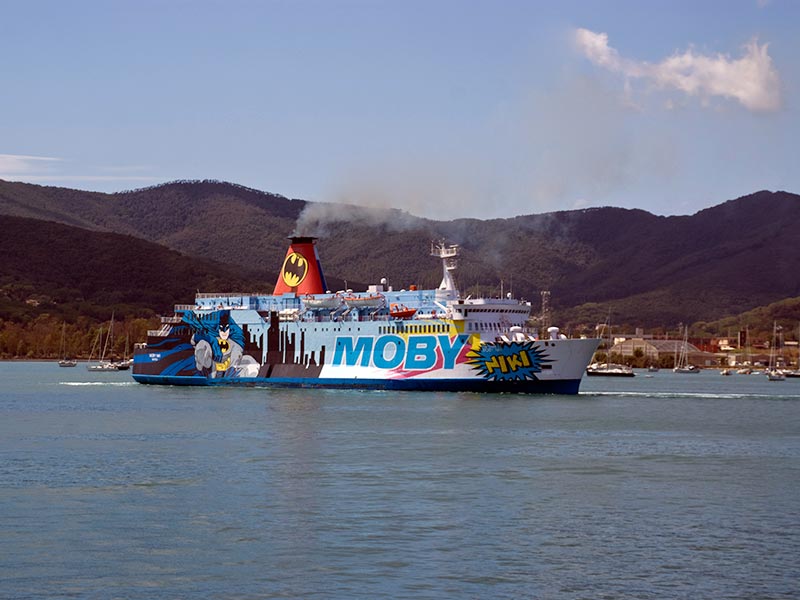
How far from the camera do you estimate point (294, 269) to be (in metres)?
70.6

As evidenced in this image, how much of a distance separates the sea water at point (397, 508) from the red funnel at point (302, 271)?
2248 cm

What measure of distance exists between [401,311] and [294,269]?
10754 mm

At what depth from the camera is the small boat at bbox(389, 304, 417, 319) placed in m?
61.8

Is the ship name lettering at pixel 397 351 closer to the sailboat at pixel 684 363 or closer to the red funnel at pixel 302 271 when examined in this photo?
the red funnel at pixel 302 271

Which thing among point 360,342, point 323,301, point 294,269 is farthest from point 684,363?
point 360,342

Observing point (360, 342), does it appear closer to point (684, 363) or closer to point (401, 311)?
point (401, 311)

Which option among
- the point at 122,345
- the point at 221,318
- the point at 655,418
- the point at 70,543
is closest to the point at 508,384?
the point at 655,418

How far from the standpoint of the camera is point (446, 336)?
195ft

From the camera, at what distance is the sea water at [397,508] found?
19.2 metres

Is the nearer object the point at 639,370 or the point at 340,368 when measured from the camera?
the point at 340,368

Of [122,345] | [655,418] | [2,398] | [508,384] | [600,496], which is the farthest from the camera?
[122,345]

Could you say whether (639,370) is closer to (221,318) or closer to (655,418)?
(221,318)

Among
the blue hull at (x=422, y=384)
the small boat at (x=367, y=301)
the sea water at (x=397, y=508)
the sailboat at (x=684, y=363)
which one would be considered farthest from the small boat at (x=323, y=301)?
the sailboat at (x=684, y=363)

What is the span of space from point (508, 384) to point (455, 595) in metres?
40.7
